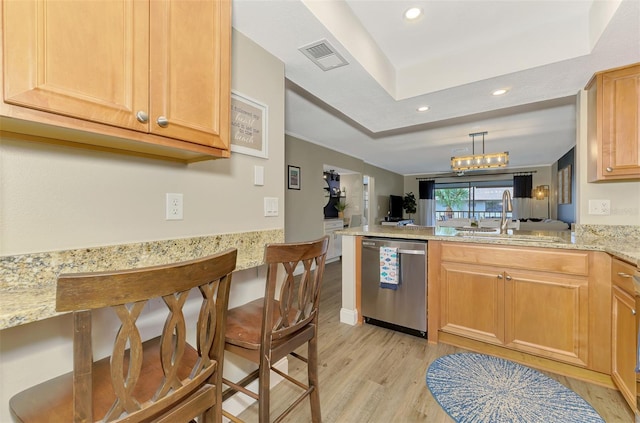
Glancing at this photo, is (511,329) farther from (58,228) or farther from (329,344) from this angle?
(58,228)

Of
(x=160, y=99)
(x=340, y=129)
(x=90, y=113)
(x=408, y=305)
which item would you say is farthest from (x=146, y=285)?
(x=340, y=129)

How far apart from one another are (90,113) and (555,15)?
8.79ft

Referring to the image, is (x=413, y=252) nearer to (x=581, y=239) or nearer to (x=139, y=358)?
(x=581, y=239)

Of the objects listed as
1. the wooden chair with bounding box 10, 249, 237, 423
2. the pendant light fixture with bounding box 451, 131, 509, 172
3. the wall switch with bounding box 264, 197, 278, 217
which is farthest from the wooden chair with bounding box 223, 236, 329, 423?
the pendant light fixture with bounding box 451, 131, 509, 172

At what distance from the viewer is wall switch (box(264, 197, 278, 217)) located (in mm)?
1858

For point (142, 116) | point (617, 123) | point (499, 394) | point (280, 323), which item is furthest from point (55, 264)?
point (617, 123)

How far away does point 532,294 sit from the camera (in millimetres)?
2016

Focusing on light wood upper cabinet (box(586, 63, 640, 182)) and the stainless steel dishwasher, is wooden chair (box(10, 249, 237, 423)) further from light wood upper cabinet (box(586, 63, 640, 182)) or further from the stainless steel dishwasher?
light wood upper cabinet (box(586, 63, 640, 182))

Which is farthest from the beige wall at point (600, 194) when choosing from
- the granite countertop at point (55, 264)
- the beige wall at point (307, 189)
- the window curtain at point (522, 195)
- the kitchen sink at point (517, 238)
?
the window curtain at point (522, 195)

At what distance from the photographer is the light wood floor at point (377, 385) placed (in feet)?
5.14

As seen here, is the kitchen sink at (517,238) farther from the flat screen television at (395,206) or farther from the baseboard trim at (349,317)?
the flat screen television at (395,206)

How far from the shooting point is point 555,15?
183cm

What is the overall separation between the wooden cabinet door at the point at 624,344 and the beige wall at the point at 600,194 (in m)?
0.81

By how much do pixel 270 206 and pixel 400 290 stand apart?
1.47 m
